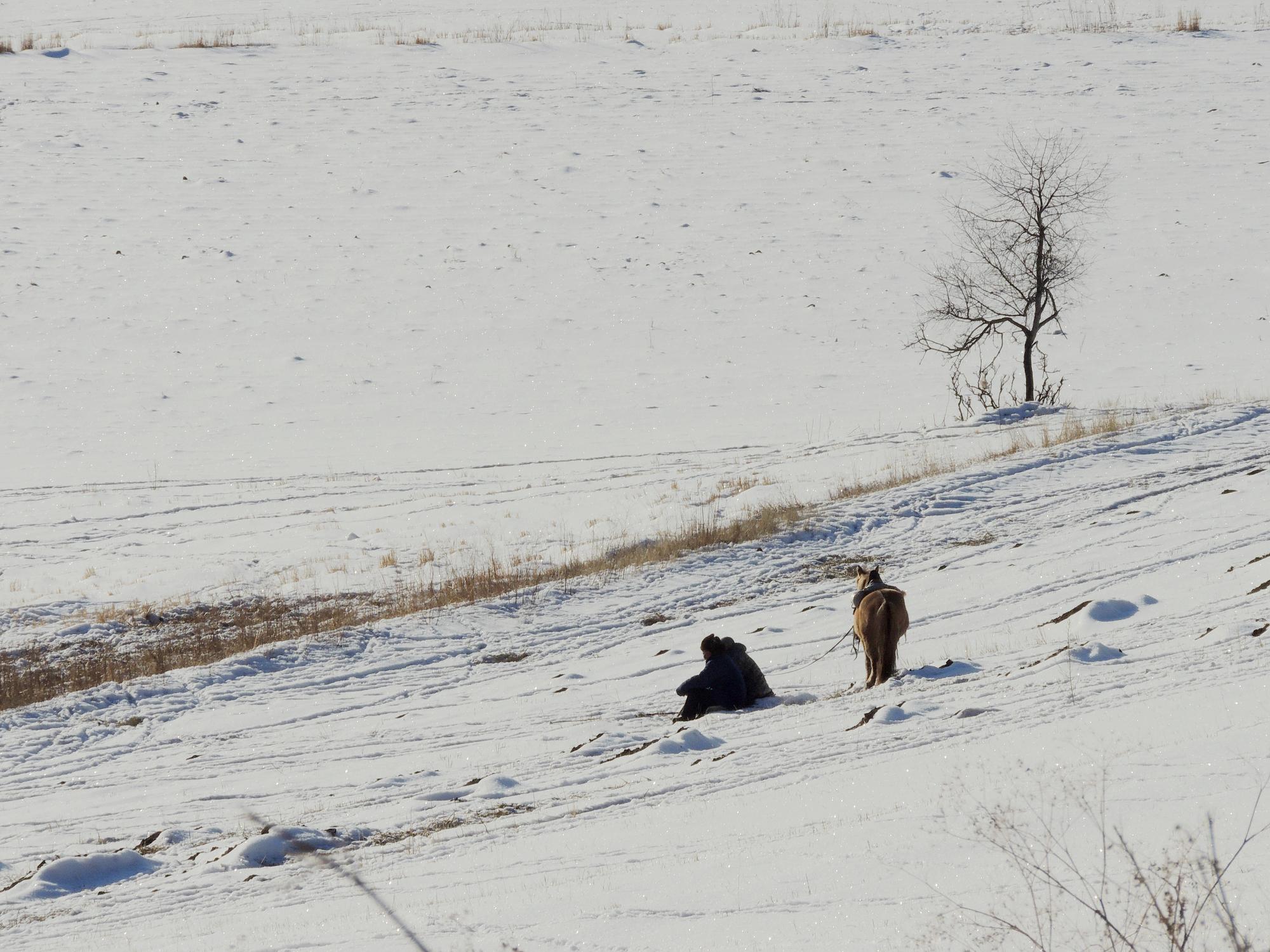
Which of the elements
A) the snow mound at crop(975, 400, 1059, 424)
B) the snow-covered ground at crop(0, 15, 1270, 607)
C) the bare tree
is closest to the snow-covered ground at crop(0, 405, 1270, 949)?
the snow-covered ground at crop(0, 15, 1270, 607)

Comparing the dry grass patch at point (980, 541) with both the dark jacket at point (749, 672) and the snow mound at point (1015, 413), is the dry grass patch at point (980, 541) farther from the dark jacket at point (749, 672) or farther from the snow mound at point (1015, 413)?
the snow mound at point (1015, 413)

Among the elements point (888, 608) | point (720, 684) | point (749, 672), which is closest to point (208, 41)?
A: point (749, 672)

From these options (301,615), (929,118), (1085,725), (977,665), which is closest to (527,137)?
(929,118)

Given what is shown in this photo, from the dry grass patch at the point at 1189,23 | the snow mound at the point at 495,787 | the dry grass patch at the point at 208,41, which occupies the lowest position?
the snow mound at the point at 495,787

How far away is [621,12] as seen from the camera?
4794 centimetres

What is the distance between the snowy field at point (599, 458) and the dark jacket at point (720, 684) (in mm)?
358

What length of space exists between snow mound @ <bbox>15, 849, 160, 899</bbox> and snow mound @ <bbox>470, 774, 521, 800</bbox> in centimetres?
175

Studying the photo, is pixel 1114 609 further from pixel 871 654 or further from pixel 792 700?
pixel 792 700

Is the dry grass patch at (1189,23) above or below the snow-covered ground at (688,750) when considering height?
above

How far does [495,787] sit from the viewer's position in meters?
7.03

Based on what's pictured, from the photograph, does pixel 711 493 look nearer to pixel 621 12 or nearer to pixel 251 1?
pixel 621 12

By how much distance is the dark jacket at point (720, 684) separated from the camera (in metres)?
8.00

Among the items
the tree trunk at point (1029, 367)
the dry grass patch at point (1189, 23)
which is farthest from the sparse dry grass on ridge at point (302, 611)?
the dry grass patch at point (1189, 23)

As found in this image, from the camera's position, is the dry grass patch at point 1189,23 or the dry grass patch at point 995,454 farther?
the dry grass patch at point 1189,23
